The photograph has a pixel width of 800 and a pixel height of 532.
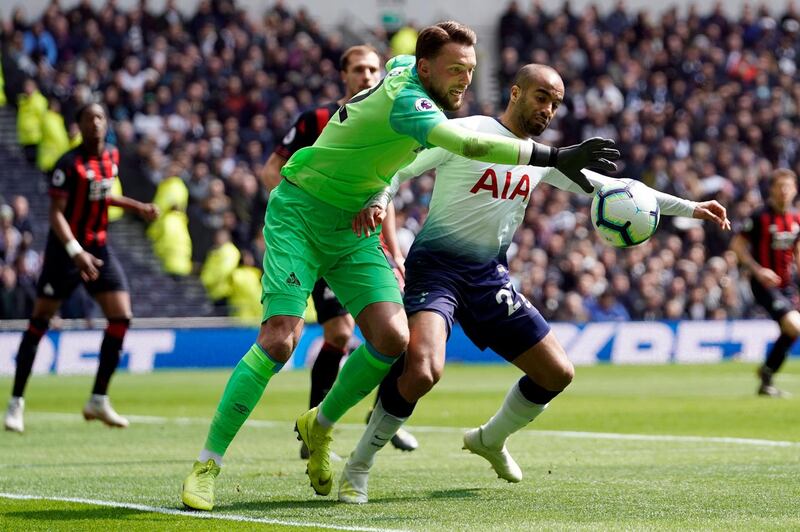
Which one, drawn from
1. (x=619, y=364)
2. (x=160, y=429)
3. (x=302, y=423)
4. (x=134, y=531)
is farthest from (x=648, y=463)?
(x=619, y=364)

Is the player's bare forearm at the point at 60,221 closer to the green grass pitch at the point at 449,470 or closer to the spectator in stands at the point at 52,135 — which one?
the green grass pitch at the point at 449,470

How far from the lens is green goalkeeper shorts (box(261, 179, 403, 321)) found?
6938 mm

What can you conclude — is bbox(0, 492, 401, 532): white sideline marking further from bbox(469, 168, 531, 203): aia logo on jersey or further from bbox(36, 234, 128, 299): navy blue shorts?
bbox(36, 234, 128, 299): navy blue shorts

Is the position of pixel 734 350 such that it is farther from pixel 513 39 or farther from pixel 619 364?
pixel 513 39

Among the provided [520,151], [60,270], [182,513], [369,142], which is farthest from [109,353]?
[520,151]

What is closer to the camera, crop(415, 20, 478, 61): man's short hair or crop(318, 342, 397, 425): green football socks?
crop(415, 20, 478, 61): man's short hair

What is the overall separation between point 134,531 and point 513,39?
1085 inches

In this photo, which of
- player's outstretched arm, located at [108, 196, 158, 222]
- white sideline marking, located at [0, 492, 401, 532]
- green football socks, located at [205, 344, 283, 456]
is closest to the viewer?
white sideline marking, located at [0, 492, 401, 532]

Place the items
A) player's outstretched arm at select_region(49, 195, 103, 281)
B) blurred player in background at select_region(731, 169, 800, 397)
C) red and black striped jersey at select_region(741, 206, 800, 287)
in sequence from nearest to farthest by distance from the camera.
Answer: player's outstretched arm at select_region(49, 195, 103, 281) < blurred player in background at select_region(731, 169, 800, 397) < red and black striped jersey at select_region(741, 206, 800, 287)

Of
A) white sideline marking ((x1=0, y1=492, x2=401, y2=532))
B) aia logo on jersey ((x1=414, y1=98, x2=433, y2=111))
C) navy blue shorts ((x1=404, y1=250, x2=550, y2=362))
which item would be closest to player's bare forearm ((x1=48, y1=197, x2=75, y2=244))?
white sideline marking ((x1=0, y1=492, x2=401, y2=532))

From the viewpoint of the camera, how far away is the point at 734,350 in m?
24.4

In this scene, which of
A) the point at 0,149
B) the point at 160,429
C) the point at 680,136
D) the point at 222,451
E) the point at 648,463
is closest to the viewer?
the point at 222,451

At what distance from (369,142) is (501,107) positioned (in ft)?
83.9

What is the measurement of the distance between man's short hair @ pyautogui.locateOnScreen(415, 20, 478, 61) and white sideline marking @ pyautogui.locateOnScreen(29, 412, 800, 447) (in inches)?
175
